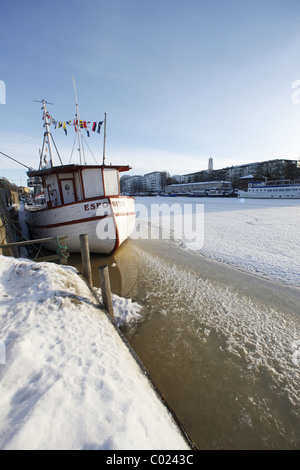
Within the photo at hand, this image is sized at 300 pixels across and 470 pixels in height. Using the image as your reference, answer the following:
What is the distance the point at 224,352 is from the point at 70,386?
2.76 meters

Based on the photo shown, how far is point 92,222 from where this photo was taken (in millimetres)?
8172

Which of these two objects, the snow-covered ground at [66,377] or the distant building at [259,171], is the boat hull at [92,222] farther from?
the distant building at [259,171]

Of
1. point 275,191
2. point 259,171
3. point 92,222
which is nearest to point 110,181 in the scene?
point 92,222

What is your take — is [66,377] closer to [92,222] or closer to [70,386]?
[70,386]

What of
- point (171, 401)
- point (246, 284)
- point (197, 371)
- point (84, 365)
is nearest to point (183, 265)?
point (246, 284)

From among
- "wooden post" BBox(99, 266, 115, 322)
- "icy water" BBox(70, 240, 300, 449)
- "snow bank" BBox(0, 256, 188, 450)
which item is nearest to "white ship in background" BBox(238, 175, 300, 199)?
"icy water" BBox(70, 240, 300, 449)

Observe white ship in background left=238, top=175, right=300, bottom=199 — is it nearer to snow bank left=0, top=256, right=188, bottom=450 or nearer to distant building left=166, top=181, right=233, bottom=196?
distant building left=166, top=181, right=233, bottom=196

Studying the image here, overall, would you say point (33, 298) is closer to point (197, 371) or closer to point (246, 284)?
point (197, 371)

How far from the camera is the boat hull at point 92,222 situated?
8.11m

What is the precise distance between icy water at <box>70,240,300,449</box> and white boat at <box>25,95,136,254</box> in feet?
8.91

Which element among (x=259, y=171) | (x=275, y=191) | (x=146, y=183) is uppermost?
(x=146, y=183)

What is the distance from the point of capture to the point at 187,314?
4.71 m

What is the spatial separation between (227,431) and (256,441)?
0.33m

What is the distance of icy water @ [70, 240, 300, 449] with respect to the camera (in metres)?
2.53
